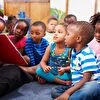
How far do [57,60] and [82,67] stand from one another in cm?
49

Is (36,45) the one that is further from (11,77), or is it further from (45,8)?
(45,8)

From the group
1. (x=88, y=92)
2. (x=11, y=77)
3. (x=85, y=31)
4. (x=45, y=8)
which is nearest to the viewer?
(x=88, y=92)

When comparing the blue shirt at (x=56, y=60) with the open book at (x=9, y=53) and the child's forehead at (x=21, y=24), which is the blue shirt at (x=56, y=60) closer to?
the open book at (x=9, y=53)

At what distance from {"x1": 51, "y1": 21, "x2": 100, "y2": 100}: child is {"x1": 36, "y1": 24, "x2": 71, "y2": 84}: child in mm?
334

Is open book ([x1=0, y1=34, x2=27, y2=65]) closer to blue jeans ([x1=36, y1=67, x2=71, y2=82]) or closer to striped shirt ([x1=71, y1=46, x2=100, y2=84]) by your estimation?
blue jeans ([x1=36, y1=67, x2=71, y2=82])

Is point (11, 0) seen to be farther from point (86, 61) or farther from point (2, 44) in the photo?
point (86, 61)

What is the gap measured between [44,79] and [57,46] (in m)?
0.25

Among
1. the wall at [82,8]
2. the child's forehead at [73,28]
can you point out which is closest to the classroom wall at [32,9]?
Result: the wall at [82,8]

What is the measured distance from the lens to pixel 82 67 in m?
1.32

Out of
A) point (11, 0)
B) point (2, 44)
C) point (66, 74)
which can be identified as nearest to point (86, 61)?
point (66, 74)

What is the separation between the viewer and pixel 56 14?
152 inches

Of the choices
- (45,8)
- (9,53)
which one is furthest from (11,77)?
(45,8)

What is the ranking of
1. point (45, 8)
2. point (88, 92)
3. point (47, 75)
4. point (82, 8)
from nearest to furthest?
point (88, 92), point (47, 75), point (82, 8), point (45, 8)

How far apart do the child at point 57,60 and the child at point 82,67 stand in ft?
1.10
